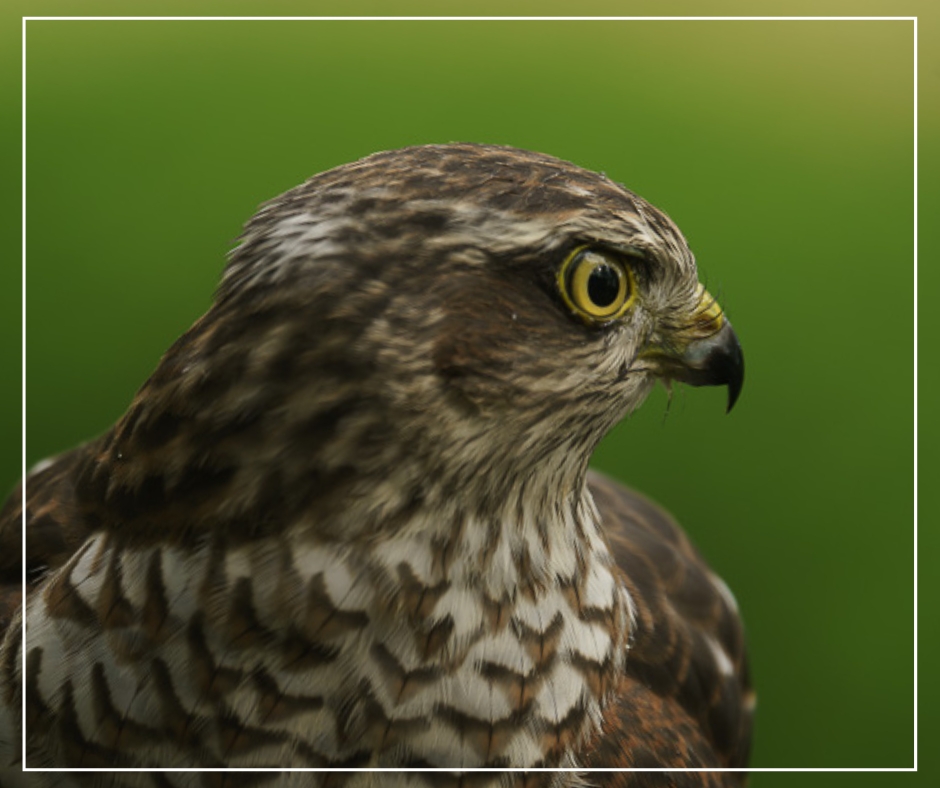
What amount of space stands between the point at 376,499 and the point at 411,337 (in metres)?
0.22

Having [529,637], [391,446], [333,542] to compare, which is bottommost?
[529,637]

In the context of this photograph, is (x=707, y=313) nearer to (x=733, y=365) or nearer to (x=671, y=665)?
(x=733, y=365)

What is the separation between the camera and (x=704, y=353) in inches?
71.3

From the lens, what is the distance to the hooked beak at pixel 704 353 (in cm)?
179

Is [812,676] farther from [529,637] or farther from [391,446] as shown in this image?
[391,446]

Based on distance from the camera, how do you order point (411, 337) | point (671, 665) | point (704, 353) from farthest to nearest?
point (671, 665), point (704, 353), point (411, 337)

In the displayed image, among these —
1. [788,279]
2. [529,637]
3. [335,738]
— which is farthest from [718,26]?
[335,738]

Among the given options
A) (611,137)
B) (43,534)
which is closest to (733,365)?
(611,137)

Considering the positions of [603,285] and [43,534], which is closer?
[603,285]

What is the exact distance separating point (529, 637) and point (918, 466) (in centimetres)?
74

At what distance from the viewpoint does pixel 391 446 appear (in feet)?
5.50

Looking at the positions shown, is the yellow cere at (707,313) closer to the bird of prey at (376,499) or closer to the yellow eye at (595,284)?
the bird of prey at (376,499)

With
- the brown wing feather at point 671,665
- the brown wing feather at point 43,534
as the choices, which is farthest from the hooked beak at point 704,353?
the brown wing feather at point 43,534

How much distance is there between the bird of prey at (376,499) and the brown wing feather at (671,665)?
11 centimetres
